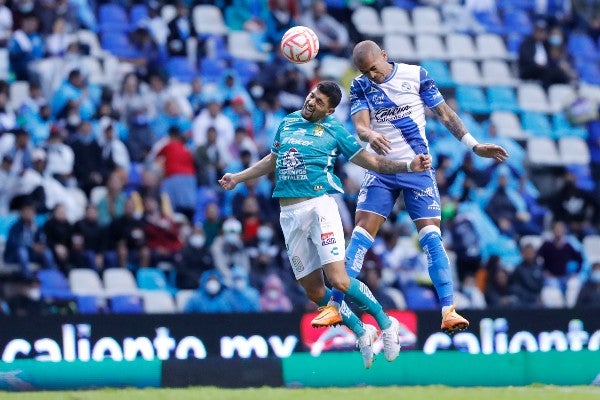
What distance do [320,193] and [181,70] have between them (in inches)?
385

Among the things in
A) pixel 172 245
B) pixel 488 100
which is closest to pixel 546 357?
pixel 172 245

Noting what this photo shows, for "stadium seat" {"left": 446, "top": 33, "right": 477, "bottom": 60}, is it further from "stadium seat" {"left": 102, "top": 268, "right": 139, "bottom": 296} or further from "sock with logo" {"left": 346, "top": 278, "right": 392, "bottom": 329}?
"sock with logo" {"left": 346, "top": 278, "right": 392, "bottom": 329}

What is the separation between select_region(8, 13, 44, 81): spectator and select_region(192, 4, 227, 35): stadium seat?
335 centimetres

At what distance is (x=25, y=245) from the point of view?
18.8m

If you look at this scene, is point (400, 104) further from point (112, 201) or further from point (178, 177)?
point (178, 177)

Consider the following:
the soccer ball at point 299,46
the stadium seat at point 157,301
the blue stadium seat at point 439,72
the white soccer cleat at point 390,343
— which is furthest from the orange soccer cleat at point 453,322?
the blue stadium seat at point 439,72

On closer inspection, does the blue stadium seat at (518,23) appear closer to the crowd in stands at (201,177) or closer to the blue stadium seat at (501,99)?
the blue stadium seat at (501,99)

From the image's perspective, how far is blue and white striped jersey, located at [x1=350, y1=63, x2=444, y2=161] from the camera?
13.7 meters

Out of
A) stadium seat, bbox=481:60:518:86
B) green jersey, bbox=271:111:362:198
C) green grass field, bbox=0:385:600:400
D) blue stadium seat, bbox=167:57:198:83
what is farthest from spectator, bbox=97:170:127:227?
stadium seat, bbox=481:60:518:86

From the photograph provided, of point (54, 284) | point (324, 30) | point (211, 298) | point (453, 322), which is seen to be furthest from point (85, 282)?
point (324, 30)

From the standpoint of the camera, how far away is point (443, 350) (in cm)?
1675

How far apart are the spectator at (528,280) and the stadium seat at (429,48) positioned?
18.2 ft

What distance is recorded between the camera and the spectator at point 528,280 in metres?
20.9

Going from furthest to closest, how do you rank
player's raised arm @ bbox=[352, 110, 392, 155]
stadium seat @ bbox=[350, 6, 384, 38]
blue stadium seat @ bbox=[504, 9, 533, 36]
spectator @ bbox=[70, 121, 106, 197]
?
blue stadium seat @ bbox=[504, 9, 533, 36]
stadium seat @ bbox=[350, 6, 384, 38]
spectator @ bbox=[70, 121, 106, 197]
player's raised arm @ bbox=[352, 110, 392, 155]
